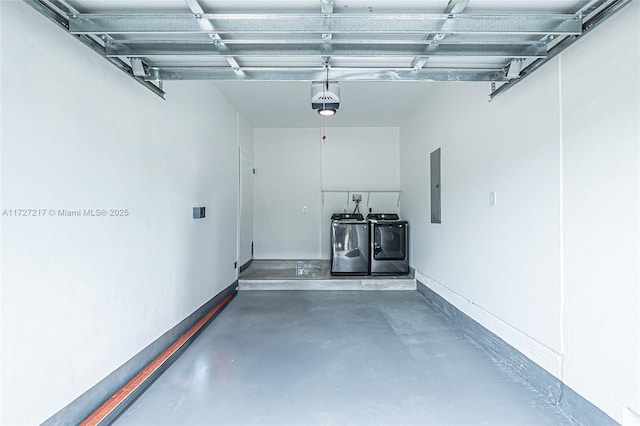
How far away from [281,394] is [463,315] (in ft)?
7.06

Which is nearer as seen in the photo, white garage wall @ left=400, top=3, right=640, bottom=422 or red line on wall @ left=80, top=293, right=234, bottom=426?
white garage wall @ left=400, top=3, right=640, bottom=422

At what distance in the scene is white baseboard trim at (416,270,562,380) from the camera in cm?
196

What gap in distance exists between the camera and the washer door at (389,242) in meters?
5.00

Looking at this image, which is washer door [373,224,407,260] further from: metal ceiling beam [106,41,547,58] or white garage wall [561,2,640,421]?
metal ceiling beam [106,41,547,58]

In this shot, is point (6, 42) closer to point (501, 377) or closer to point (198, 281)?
point (198, 281)

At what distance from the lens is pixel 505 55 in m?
1.92

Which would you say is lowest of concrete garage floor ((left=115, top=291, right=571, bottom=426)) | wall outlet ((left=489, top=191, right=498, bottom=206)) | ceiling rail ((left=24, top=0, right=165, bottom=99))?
concrete garage floor ((left=115, top=291, right=571, bottom=426))

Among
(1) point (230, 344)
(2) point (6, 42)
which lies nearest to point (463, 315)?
(1) point (230, 344)

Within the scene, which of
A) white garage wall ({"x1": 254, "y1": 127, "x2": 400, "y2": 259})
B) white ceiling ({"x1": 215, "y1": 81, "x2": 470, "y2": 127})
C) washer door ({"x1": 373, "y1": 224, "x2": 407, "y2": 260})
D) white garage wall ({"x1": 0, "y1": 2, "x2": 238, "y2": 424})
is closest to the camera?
white garage wall ({"x1": 0, "y1": 2, "x2": 238, "y2": 424})

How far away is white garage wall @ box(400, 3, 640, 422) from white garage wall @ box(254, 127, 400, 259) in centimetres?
288

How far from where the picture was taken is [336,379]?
7.27 ft

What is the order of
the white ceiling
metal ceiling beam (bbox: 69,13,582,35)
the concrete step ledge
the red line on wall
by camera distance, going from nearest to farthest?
metal ceiling beam (bbox: 69,13,582,35), the red line on wall, the white ceiling, the concrete step ledge

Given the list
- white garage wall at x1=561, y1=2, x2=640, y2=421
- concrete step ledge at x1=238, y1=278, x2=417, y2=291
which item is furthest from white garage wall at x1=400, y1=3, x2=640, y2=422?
concrete step ledge at x1=238, y1=278, x2=417, y2=291

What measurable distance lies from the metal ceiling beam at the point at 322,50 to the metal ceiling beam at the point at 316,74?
221mm
